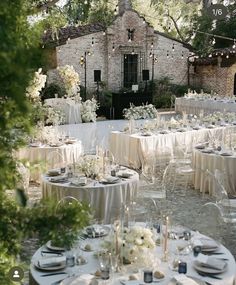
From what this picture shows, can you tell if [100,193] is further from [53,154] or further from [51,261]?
[53,154]

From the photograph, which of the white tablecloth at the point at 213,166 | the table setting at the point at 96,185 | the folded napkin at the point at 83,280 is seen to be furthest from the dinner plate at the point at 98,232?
the white tablecloth at the point at 213,166

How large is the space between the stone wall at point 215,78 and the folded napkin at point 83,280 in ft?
72.6

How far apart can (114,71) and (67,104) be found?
7.39 meters

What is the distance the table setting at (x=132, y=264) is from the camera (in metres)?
3.24

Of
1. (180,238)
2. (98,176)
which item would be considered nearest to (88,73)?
(98,176)

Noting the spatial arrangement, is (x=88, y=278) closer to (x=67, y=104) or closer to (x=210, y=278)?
(x=210, y=278)

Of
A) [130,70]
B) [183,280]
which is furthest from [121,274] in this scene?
[130,70]

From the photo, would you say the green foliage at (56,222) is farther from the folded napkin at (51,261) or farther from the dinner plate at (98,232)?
the dinner plate at (98,232)

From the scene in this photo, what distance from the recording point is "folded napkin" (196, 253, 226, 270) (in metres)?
3.42

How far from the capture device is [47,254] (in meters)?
3.68

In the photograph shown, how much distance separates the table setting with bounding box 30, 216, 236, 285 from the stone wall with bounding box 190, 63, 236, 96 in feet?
70.0

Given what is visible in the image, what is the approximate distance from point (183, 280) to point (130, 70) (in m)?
21.0

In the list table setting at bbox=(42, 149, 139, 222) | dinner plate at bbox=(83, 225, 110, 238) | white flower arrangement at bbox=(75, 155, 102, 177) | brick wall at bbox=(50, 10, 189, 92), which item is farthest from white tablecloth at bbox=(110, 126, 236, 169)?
brick wall at bbox=(50, 10, 189, 92)

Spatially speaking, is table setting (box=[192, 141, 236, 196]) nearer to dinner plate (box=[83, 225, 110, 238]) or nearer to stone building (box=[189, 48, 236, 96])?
dinner plate (box=[83, 225, 110, 238])
